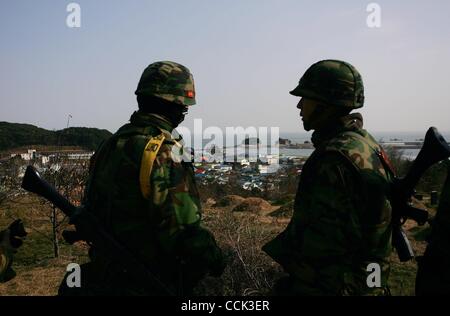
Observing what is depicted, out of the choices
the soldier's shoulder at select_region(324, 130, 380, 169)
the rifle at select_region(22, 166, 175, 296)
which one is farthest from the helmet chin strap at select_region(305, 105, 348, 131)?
the rifle at select_region(22, 166, 175, 296)

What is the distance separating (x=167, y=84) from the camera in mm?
2965

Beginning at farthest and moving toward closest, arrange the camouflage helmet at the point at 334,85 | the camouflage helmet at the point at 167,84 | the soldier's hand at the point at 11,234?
the soldier's hand at the point at 11,234
the camouflage helmet at the point at 167,84
the camouflage helmet at the point at 334,85

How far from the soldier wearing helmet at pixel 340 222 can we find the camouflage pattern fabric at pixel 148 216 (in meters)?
0.53

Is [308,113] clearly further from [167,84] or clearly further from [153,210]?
[153,210]

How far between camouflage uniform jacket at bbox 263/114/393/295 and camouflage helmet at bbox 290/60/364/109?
11.9 inches

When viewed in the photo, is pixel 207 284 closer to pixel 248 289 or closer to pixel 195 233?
pixel 248 289

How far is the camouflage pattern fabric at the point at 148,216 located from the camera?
2.64 m

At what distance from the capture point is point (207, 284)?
598cm

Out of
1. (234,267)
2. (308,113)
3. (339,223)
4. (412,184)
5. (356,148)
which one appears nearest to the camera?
(339,223)

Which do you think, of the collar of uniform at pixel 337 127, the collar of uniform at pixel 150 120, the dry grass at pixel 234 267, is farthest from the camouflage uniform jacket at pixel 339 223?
the dry grass at pixel 234 267

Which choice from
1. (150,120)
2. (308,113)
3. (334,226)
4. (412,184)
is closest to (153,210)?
(150,120)

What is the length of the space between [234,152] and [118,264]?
83.2 ft

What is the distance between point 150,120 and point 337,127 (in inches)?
48.9

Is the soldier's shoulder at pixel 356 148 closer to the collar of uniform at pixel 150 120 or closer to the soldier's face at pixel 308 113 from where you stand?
the soldier's face at pixel 308 113
